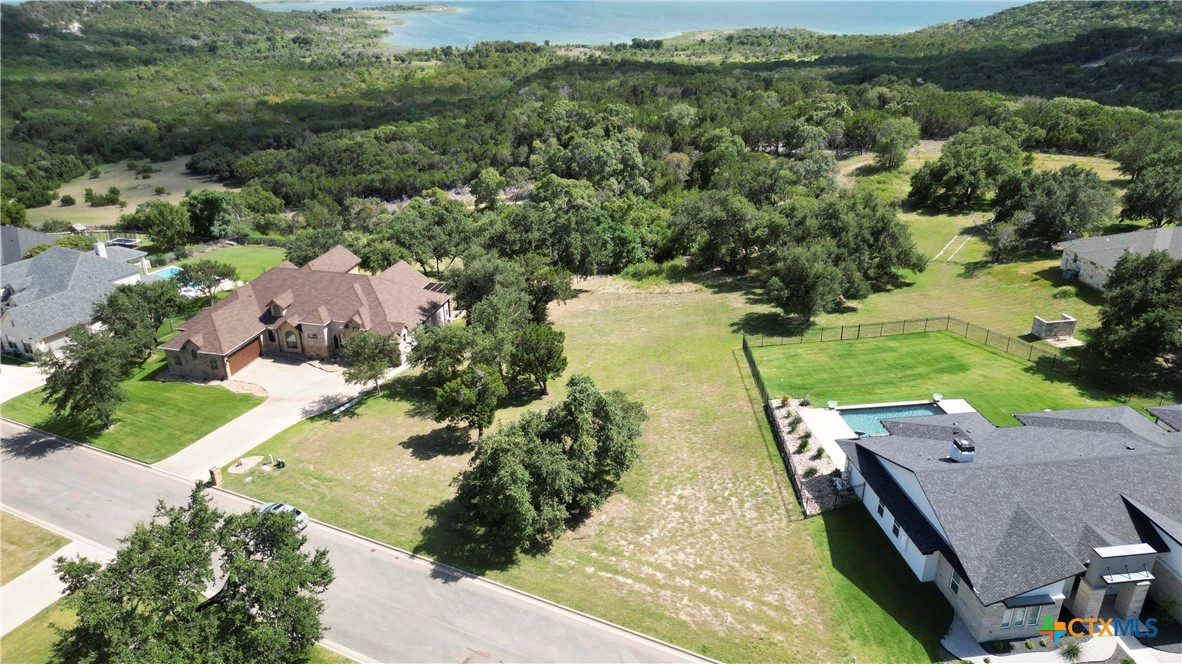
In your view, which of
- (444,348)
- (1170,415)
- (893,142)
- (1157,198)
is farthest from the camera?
(893,142)

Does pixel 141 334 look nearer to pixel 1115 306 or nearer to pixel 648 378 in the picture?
pixel 648 378

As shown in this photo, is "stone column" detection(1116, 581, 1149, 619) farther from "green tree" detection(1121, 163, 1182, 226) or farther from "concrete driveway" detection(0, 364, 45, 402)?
"concrete driveway" detection(0, 364, 45, 402)

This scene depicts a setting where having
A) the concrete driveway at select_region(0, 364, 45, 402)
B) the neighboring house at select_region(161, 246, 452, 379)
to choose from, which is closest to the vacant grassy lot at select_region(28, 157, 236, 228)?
the concrete driveway at select_region(0, 364, 45, 402)

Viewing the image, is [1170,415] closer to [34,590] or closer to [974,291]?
[974,291]

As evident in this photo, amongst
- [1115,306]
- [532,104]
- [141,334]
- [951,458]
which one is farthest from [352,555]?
[532,104]

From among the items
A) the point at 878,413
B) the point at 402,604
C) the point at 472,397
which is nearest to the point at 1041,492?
the point at 878,413

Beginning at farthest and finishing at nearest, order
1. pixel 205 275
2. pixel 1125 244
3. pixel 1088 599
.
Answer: pixel 205 275 < pixel 1125 244 < pixel 1088 599

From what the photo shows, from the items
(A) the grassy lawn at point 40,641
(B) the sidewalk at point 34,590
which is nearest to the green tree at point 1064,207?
(A) the grassy lawn at point 40,641
